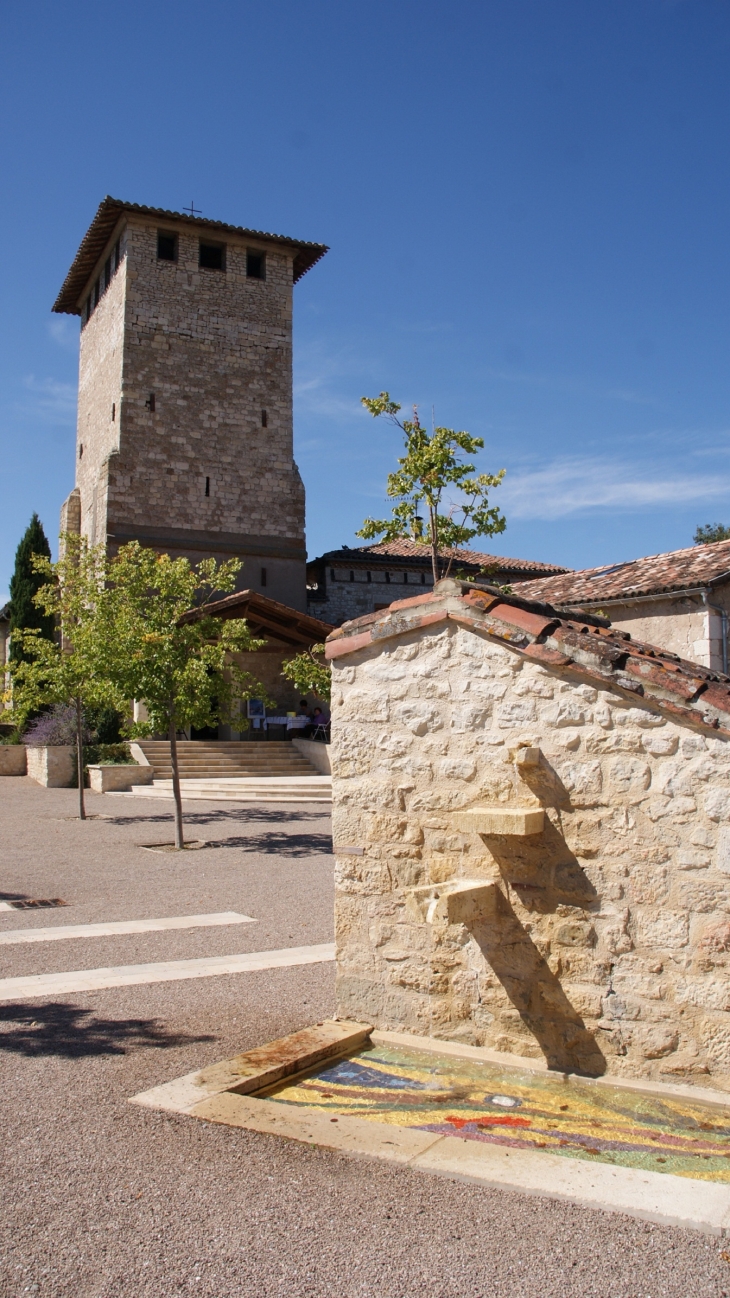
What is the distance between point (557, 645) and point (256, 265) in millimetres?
30670

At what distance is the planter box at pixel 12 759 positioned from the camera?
23828 mm

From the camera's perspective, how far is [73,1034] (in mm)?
5156

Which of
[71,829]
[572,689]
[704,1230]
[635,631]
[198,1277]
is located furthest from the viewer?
[635,631]

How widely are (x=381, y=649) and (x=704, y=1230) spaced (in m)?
2.92

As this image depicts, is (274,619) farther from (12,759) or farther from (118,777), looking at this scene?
(12,759)

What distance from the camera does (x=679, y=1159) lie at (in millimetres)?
3652

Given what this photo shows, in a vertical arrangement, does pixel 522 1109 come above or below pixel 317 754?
below

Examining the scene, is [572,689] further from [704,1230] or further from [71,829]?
[71,829]

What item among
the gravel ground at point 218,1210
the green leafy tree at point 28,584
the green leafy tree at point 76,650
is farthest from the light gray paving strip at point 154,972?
the green leafy tree at point 28,584

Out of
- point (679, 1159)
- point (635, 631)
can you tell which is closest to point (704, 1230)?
point (679, 1159)

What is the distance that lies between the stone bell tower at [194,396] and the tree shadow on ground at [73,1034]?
24.1 m

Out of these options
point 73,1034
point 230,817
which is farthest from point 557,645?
point 230,817

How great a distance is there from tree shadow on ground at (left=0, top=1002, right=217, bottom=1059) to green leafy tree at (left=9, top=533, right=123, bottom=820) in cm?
783

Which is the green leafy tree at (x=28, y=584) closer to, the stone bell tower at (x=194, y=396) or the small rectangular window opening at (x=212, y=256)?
the stone bell tower at (x=194, y=396)
